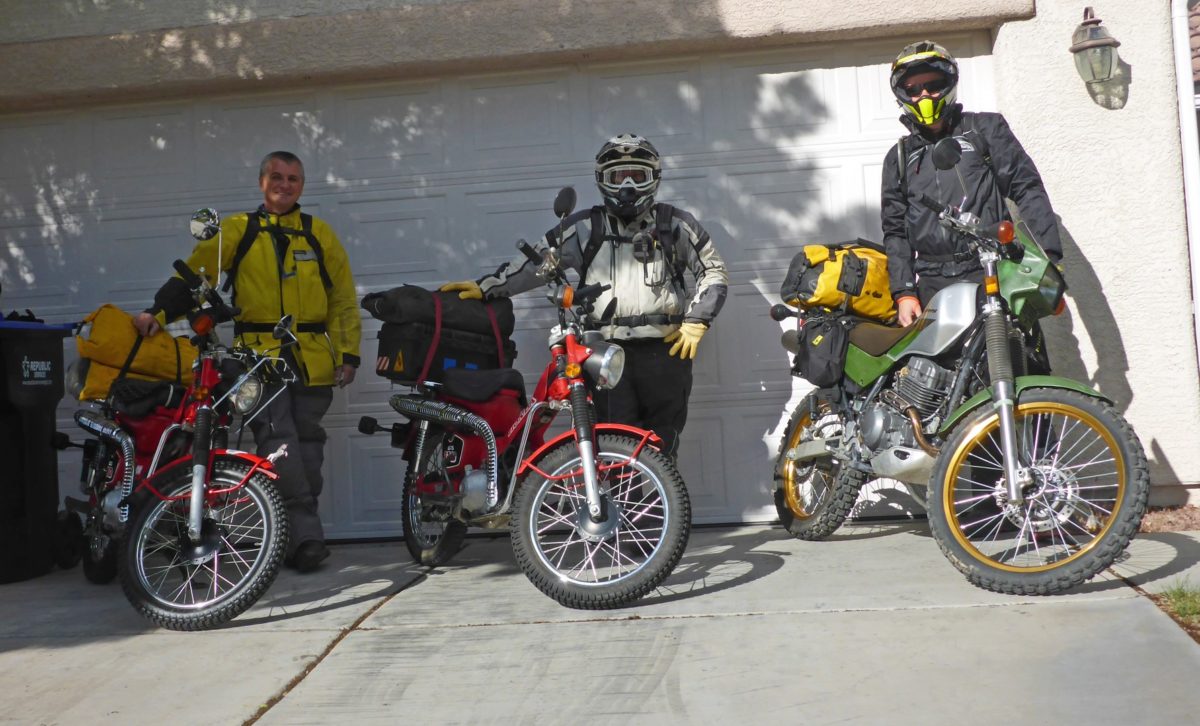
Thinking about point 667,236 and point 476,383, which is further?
point 667,236

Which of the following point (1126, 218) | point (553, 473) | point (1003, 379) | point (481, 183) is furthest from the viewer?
point (481, 183)

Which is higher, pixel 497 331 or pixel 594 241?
pixel 594 241

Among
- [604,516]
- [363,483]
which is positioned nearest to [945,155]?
[604,516]

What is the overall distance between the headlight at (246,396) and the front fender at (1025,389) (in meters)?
2.81

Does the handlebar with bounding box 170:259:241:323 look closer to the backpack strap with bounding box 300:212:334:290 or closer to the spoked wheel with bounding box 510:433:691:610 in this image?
the backpack strap with bounding box 300:212:334:290

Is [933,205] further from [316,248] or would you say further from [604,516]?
[316,248]

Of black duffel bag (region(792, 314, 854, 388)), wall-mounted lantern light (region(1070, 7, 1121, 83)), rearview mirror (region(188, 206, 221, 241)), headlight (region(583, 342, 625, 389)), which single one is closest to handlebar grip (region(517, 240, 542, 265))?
headlight (region(583, 342, 625, 389))

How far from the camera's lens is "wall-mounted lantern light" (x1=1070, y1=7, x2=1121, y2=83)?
589 cm

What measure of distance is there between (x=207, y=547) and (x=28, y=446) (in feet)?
5.73

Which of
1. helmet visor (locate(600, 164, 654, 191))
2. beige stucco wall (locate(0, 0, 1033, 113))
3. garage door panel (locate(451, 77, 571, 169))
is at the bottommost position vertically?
helmet visor (locate(600, 164, 654, 191))

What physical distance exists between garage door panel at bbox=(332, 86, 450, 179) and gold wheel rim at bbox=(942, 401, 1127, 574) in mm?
3429

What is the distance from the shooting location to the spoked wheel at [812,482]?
5582 millimetres

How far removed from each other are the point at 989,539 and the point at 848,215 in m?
2.27

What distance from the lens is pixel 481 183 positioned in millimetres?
6617
